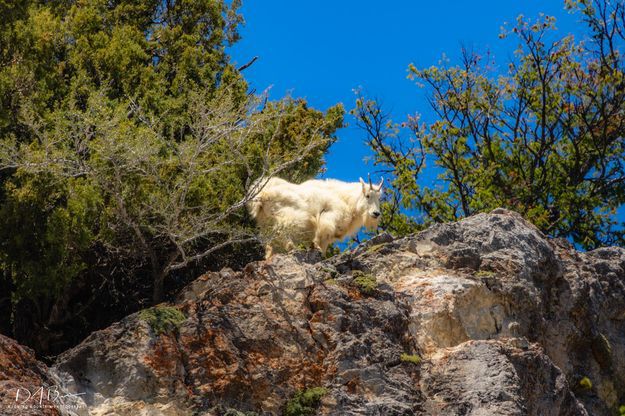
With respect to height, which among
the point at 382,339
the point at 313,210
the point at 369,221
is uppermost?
the point at 369,221

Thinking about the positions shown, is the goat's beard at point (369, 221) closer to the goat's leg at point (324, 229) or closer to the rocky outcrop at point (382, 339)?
the goat's leg at point (324, 229)

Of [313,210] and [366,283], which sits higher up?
[313,210]

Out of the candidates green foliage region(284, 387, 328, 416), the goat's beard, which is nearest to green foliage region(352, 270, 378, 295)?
green foliage region(284, 387, 328, 416)

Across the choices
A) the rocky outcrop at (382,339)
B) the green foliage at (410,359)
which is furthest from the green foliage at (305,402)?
the green foliage at (410,359)

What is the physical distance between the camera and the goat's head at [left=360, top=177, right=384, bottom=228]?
56.6ft

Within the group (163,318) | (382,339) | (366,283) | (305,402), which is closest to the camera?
(305,402)

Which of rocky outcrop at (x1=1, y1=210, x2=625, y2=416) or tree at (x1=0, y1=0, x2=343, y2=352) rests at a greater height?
tree at (x1=0, y1=0, x2=343, y2=352)

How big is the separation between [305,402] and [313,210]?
5.73m

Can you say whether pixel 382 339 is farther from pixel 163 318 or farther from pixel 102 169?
pixel 102 169

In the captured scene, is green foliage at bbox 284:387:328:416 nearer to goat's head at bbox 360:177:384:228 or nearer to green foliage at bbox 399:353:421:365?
green foliage at bbox 399:353:421:365

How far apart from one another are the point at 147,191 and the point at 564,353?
222 inches

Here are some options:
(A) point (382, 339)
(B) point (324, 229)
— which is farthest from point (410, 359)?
(B) point (324, 229)

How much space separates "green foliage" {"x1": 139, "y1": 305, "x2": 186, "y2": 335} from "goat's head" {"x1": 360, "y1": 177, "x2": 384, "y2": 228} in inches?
→ 259

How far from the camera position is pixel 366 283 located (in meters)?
12.0
